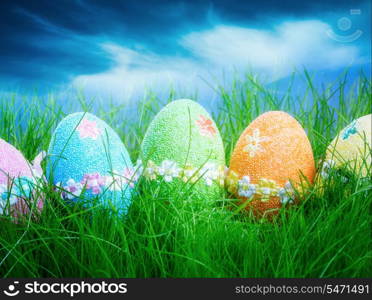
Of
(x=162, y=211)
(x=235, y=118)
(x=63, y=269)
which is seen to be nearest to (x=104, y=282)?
(x=63, y=269)

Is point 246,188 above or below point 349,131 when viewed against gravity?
below

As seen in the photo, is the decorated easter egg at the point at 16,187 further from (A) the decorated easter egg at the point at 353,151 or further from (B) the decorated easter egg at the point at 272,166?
(A) the decorated easter egg at the point at 353,151

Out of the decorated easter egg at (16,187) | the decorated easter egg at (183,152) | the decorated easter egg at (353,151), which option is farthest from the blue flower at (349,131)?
the decorated easter egg at (16,187)

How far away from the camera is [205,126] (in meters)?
1.45

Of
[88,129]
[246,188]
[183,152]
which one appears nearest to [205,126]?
[183,152]

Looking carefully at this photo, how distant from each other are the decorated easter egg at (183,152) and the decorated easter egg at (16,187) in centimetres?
31

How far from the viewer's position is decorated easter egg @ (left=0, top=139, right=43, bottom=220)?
122cm

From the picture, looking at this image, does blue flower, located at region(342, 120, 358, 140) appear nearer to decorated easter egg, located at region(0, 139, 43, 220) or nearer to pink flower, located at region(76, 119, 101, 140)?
pink flower, located at region(76, 119, 101, 140)

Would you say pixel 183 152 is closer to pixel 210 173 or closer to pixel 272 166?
pixel 210 173

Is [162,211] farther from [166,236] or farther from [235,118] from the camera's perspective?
[235,118]

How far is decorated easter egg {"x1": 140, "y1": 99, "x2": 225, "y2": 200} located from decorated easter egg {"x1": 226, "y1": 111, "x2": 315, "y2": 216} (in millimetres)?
71

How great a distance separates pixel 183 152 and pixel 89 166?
28 cm

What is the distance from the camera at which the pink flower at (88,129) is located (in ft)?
4.34

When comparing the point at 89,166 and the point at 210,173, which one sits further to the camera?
the point at 210,173
